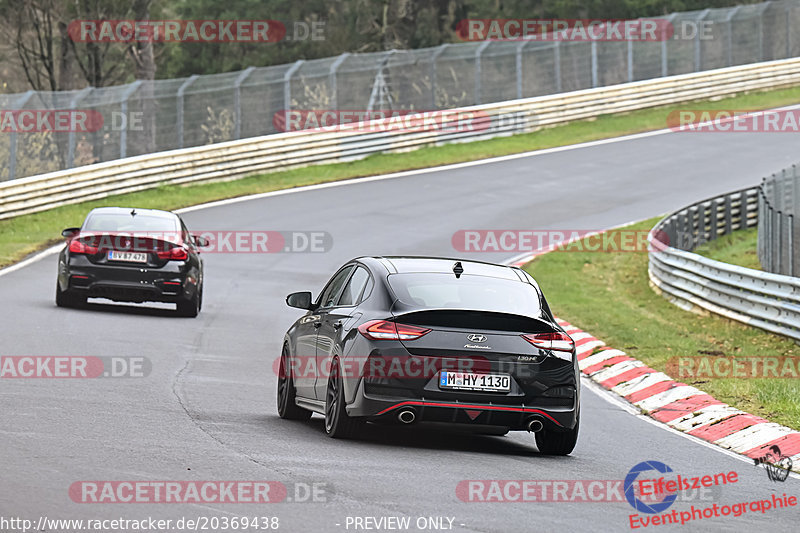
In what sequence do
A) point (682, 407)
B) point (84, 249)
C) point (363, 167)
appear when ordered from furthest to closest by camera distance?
point (363, 167)
point (84, 249)
point (682, 407)

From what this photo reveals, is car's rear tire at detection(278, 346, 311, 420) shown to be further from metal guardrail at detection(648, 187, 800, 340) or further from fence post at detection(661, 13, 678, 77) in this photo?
fence post at detection(661, 13, 678, 77)

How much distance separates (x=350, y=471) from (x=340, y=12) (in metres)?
61.6

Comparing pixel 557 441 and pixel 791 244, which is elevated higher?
pixel 557 441

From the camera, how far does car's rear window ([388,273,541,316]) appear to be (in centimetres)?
984

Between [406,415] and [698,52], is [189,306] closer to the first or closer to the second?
[406,415]

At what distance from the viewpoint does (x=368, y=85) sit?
4012 centimetres

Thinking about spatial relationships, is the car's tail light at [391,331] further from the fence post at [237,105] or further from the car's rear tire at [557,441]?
the fence post at [237,105]

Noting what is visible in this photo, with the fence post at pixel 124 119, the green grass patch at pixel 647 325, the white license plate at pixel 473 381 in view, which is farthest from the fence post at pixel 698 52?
the white license plate at pixel 473 381

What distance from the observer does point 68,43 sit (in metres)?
48.7

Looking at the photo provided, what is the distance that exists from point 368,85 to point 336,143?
2858mm

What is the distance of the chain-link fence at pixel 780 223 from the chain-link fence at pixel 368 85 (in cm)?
1628

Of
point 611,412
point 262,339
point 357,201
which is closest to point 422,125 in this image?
point 357,201

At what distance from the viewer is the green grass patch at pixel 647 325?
45.1ft

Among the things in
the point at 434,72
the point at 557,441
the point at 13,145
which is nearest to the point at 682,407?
the point at 557,441
